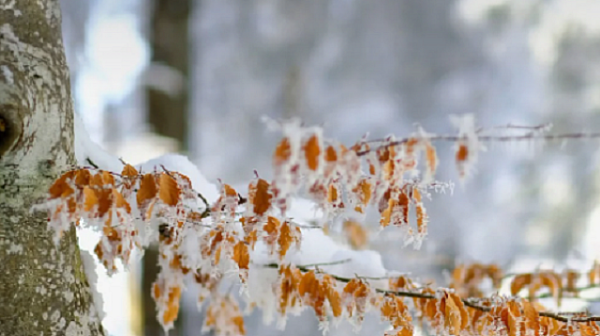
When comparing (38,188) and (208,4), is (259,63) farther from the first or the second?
(38,188)

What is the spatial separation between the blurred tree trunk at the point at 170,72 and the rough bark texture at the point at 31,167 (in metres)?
2.37

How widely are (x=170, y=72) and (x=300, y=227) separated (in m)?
2.47

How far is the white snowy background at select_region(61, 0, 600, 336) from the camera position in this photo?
27.6ft

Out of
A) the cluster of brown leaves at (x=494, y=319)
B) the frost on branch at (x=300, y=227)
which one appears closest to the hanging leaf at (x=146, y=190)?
the frost on branch at (x=300, y=227)

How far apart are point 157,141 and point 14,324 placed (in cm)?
268

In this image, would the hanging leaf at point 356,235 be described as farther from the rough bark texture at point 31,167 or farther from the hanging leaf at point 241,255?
the rough bark texture at point 31,167

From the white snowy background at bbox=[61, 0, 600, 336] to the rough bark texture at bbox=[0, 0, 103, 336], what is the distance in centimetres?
654

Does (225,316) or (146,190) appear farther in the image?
(225,316)

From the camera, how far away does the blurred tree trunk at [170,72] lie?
3785 mm

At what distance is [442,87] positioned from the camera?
8.48m

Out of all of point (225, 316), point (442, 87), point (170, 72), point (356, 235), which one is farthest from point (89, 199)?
point (442, 87)

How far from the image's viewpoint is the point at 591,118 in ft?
29.4

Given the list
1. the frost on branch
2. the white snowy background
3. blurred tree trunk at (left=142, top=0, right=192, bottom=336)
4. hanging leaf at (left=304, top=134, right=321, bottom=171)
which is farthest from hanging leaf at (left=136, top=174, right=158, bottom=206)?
the white snowy background

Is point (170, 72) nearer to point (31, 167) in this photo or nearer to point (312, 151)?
point (31, 167)
